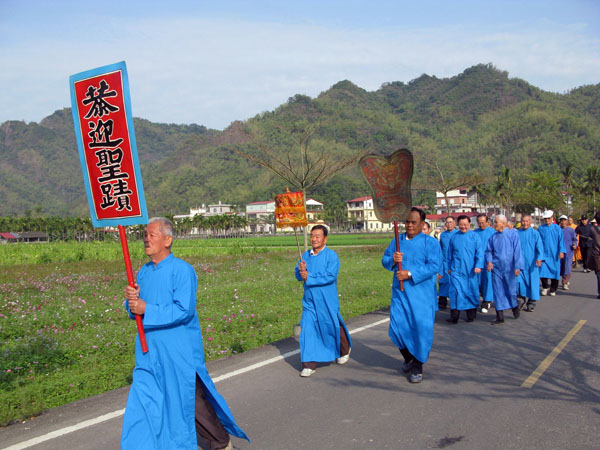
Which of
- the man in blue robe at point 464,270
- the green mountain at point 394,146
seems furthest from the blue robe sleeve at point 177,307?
the green mountain at point 394,146

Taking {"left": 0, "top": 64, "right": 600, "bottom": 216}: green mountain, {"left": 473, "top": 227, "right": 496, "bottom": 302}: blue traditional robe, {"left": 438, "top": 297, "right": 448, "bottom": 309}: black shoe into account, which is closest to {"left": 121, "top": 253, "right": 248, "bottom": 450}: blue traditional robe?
{"left": 473, "top": 227, "right": 496, "bottom": 302}: blue traditional robe

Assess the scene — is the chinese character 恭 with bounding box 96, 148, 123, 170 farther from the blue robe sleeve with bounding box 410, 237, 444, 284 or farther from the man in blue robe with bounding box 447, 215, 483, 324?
the man in blue robe with bounding box 447, 215, 483, 324

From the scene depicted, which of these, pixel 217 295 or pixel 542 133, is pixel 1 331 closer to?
pixel 217 295

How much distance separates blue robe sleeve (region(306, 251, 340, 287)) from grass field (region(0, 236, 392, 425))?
5.67 ft

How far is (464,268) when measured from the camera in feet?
32.3

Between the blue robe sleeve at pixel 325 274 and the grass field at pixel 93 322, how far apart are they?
173cm

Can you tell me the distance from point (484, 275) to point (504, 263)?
0.49 meters

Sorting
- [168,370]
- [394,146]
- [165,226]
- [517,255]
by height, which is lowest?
[517,255]

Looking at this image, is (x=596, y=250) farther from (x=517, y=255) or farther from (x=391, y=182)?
(x=391, y=182)

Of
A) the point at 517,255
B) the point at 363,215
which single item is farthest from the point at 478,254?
the point at 363,215

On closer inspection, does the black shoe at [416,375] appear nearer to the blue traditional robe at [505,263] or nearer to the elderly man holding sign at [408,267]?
the elderly man holding sign at [408,267]

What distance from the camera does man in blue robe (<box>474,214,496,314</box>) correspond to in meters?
10.1

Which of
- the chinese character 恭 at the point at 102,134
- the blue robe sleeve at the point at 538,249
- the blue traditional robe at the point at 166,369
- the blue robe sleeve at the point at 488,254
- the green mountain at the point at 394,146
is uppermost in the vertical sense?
the green mountain at the point at 394,146

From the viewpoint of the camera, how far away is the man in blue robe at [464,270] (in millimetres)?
9555
